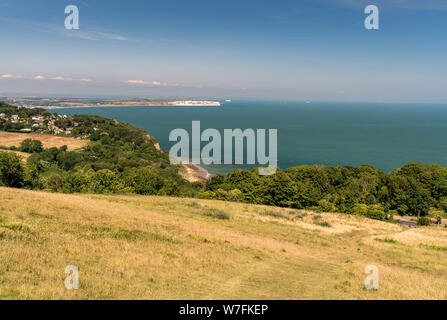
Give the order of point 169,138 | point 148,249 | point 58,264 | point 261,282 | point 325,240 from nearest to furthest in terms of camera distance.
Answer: point 58,264 → point 261,282 → point 148,249 → point 325,240 → point 169,138

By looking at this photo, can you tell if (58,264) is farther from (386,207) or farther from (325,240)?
(386,207)

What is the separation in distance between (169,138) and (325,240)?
169m

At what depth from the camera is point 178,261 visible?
14086 millimetres

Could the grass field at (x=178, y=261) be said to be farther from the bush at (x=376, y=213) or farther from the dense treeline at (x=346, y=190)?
the dense treeline at (x=346, y=190)

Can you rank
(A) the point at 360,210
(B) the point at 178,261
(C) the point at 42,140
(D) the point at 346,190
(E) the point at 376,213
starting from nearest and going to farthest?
(B) the point at 178,261 → (E) the point at 376,213 → (A) the point at 360,210 → (D) the point at 346,190 → (C) the point at 42,140

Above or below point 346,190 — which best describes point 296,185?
above

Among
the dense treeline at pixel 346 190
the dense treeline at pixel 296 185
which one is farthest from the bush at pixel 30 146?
the dense treeline at pixel 346 190

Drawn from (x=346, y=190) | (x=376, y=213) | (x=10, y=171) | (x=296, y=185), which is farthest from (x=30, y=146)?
(x=376, y=213)

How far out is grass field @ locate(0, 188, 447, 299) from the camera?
10258 mm

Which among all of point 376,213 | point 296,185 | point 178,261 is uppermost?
point 178,261

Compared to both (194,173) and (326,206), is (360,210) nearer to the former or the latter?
(326,206)
